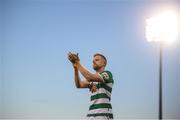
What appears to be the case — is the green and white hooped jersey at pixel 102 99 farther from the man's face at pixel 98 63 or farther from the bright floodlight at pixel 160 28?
the bright floodlight at pixel 160 28

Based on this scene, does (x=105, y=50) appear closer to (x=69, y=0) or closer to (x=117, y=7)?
(x=117, y=7)

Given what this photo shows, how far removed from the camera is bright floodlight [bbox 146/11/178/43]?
10.4 ft

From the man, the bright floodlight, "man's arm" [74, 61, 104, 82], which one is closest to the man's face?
the man

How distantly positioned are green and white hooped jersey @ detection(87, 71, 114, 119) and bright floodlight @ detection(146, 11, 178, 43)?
1168mm

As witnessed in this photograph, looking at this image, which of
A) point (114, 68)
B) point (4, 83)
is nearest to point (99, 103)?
point (114, 68)

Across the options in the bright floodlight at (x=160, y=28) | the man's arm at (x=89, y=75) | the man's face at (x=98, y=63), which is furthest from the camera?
the bright floodlight at (x=160, y=28)

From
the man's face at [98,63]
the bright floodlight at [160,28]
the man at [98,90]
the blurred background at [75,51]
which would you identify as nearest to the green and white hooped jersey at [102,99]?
the man at [98,90]

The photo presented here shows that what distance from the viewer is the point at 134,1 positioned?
3395 mm

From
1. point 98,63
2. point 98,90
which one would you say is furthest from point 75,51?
point 98,90

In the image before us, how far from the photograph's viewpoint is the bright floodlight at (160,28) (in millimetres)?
3158

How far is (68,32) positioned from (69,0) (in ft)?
1.33

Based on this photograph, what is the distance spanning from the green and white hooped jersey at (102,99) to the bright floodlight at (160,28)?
3.83ft

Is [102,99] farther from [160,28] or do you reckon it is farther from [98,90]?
[160,28]

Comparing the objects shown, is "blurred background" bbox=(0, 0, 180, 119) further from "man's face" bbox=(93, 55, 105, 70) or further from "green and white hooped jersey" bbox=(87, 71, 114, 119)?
"green and white hooped jersey" bbox=(87, 71, 114, 119)
